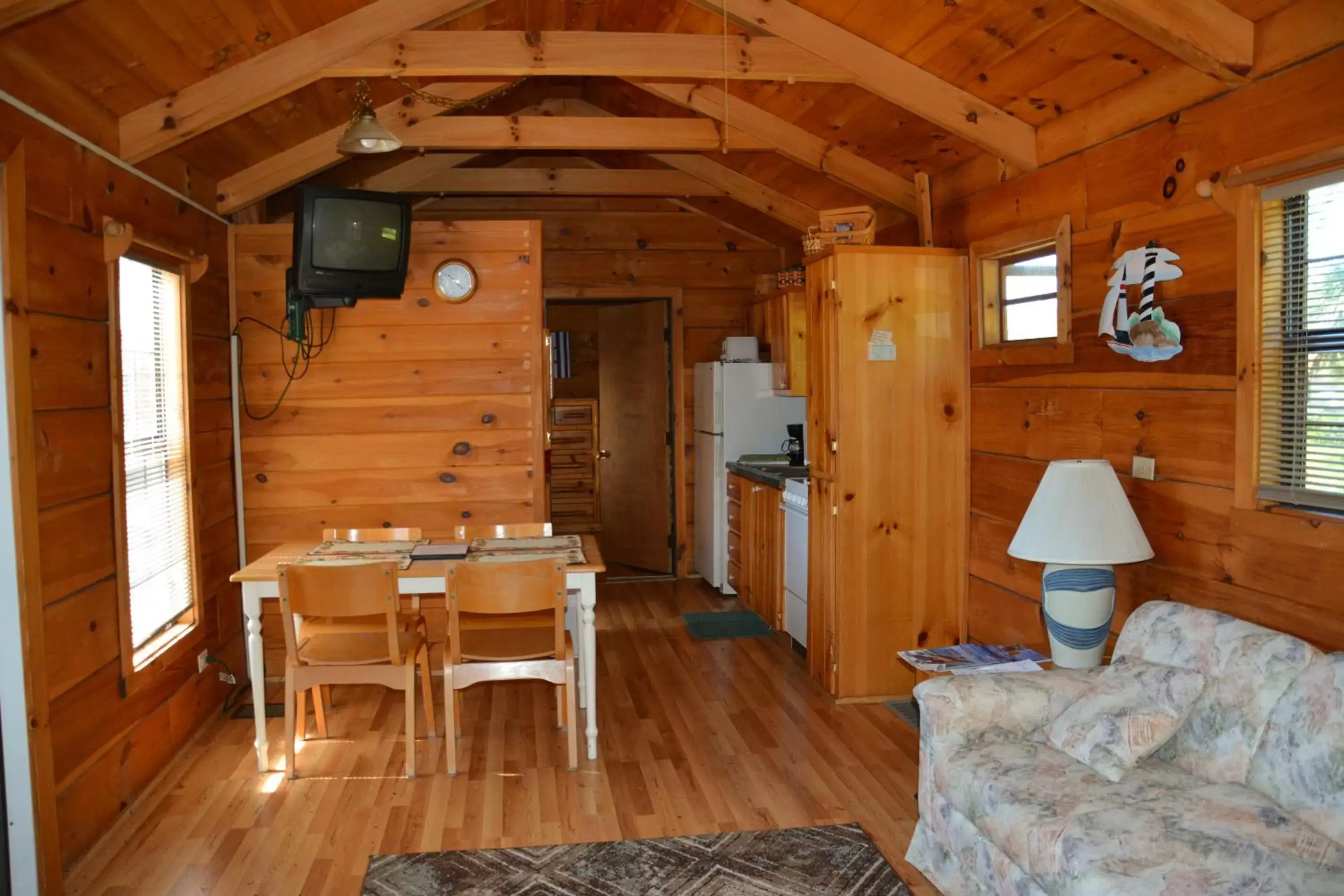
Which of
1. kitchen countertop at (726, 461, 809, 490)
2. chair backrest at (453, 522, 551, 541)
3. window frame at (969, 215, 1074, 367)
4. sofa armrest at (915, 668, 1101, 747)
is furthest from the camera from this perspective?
kitchen countertop at (726, 461, 809, 490)

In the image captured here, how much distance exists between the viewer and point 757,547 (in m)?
6.08

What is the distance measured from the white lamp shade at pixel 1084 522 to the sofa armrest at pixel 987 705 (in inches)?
14.5

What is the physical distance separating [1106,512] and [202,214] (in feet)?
13.0

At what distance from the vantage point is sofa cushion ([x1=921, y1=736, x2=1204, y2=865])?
2.39m

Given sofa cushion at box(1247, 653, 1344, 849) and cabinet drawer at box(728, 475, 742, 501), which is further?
cabinet drawer at box(728, 475, 742, 501)

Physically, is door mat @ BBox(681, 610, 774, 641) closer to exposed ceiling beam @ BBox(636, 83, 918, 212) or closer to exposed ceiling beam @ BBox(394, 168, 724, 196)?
exposed ceiling beam @ BBox(636, 83, 918, 212)

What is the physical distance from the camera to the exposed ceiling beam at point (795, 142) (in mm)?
5008

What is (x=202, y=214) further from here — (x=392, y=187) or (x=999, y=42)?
(x=999, y=42)

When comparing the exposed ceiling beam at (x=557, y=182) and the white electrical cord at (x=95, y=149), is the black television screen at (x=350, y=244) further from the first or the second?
the exposed ceiling beam at (x=557, y=182)

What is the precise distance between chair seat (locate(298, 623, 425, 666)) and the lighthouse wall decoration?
2.67 metres

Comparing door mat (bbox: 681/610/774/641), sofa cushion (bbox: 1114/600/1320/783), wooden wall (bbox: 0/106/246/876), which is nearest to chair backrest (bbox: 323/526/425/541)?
wooden wall (bbox: 0/106/246/876)

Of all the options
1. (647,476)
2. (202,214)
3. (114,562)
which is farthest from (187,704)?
(647,476)

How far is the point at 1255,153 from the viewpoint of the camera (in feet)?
8.97

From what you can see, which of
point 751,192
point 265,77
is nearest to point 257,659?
point 265,77
